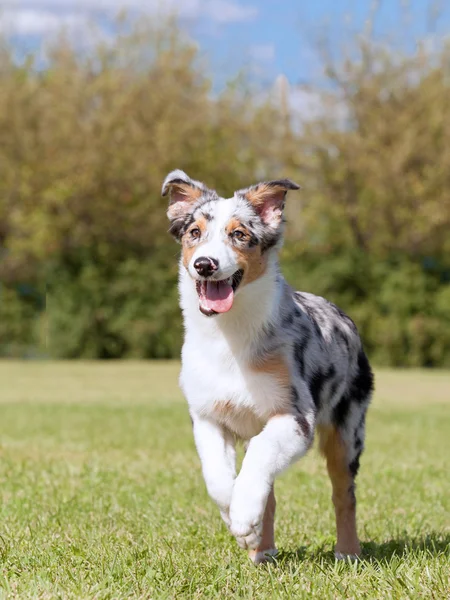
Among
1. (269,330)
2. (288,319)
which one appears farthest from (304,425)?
(288,319)

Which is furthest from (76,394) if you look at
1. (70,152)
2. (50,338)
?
(70,152)

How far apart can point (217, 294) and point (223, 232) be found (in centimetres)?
36

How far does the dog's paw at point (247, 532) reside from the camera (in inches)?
191

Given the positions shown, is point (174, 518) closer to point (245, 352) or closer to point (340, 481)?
point (340, 481)

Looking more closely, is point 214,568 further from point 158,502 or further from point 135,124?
point 135,124

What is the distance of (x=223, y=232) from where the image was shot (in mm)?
5383

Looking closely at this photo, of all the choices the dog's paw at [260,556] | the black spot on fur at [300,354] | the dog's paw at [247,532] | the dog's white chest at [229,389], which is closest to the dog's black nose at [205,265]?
the dog's white chest at [229,389]

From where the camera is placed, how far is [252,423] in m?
5.46

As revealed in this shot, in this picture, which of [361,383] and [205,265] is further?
[361,383]

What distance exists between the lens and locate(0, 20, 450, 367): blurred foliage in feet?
92.3

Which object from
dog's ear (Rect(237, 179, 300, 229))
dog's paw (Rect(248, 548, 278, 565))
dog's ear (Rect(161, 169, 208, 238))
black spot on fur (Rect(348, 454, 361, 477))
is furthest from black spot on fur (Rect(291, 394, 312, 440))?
dog's ear (Rect(161, 169, 208, 238))

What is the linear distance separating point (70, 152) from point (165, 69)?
14.5 ft

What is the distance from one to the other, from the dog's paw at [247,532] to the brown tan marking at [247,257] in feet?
4.42

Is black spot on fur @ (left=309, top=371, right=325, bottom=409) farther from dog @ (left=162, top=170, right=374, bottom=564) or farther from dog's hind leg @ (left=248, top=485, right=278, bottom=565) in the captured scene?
dog's hind leg @ (left=248, top=485, right=278, bottom=565)
